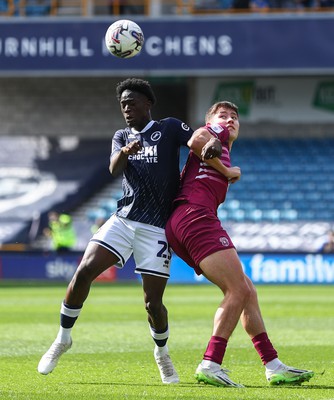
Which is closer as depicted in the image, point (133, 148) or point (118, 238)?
point (133, 148)

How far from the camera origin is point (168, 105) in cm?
3484

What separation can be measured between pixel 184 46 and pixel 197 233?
2362cm

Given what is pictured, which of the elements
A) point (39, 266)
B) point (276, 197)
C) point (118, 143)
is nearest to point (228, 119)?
point (118, 143)

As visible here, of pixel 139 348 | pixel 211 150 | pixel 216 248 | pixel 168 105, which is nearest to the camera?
→ pixel 211 150

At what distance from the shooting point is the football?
872cm

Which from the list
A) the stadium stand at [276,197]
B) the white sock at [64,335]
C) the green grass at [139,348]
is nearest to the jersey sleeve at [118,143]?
the white sock at [64,335]

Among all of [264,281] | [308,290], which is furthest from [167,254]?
[264,281]

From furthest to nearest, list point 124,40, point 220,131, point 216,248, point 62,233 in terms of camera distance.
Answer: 1. point 62,233
2. point 124,40
3. point 220,131
4. point 216,248

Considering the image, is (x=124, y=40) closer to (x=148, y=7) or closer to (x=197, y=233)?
(x=197, y=233)

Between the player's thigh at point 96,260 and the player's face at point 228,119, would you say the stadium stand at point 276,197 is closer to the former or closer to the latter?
the player's face at point 228,119

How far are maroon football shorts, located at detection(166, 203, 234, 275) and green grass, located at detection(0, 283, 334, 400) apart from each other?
98 centimetres

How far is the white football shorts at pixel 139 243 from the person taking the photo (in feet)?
26.2

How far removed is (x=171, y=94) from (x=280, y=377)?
27.8m

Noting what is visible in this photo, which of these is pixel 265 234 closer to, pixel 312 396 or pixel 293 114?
pixel 293 114
